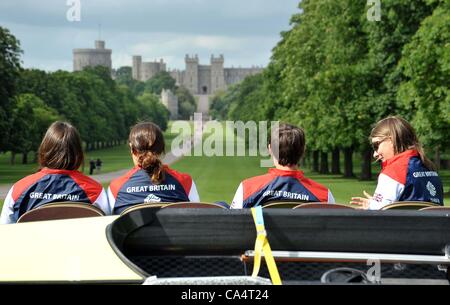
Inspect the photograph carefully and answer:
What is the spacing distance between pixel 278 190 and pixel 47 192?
1.96 metres

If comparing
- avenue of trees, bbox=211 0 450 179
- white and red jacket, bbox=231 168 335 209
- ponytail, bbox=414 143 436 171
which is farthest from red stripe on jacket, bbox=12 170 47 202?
avenue of trees, bbox=211 0 450 179

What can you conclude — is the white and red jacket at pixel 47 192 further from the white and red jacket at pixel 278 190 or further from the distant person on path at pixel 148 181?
the white and red jacket at pixel 278 190

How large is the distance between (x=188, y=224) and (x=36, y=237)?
828mm

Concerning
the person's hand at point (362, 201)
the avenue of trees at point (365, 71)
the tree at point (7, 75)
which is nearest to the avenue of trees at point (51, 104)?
the tree at point (7, 75)

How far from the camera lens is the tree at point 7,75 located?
59375mm

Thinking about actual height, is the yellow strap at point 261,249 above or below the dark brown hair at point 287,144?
below

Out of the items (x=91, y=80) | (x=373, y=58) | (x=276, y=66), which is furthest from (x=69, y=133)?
(x=91, y=80)

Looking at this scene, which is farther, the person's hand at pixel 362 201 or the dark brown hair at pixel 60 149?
the person's hand at pixel 362 201

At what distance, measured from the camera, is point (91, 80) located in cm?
12412

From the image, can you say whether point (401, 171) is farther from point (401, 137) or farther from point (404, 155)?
point (401, 137)

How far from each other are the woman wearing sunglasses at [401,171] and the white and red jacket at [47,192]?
245cm

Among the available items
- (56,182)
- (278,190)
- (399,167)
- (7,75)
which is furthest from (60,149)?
(7,75)
